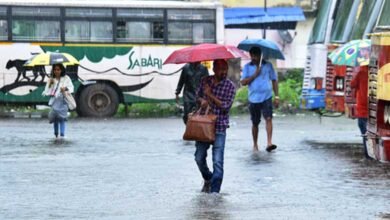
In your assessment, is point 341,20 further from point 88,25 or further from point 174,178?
point 88,25

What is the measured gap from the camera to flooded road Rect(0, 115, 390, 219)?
10703mm

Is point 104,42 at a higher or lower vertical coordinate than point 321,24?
lower

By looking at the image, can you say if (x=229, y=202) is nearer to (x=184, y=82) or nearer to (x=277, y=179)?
(x=277, y=179)

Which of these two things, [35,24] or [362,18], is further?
[35,24]

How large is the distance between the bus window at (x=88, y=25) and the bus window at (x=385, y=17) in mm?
12941

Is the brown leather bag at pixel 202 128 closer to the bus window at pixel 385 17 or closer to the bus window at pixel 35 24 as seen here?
the bus window at pixel 385 17

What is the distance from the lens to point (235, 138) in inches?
798

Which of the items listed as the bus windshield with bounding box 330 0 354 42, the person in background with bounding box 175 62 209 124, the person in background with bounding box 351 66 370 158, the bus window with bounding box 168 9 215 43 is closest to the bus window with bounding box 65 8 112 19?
the bus window with bounding box 168 9 215 43

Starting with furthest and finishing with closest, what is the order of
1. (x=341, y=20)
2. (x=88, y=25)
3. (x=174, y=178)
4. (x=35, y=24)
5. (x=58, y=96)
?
(x=88, y=25)
(x=35, y=24)
(x=341, y=20)
(x=58, y=96)
(x=174, y=178)

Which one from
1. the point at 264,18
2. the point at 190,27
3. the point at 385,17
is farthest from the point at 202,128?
the point at 264,18

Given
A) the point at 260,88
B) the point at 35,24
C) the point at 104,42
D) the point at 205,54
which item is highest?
the point at 35,24

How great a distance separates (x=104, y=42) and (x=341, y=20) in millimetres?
9039

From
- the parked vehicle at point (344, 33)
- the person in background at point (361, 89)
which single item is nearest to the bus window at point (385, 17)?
the person in background at point (361, 89)

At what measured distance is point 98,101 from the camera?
91.5 ft
